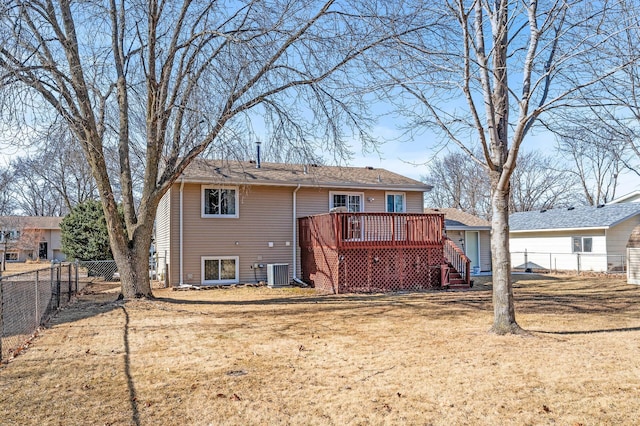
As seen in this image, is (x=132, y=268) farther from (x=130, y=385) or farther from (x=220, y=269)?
(x=130, y=385)

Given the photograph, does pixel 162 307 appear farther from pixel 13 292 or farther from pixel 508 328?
pixel 508 328

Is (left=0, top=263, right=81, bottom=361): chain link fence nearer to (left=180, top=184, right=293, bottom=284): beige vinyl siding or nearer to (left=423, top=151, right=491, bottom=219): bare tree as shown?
(left=180, top=184, right=293, bottom=284): beige vinyl siding

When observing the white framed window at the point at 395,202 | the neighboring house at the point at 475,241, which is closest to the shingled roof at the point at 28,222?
the white framed window at the point at 395,202

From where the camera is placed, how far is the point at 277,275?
15641 millimetres

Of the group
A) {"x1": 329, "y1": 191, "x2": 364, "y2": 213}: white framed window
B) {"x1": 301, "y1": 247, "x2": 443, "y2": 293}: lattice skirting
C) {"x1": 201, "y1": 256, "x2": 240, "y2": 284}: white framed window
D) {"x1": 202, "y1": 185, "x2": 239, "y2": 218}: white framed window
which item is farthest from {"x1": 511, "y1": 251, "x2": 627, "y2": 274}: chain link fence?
{"x1": 202, "y1": 185, "x2": 239, "y2": 218}: white framed window

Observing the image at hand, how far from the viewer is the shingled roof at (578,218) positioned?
890 inches

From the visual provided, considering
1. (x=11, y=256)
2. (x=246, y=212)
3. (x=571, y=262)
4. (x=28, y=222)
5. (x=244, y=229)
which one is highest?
(x=28, y=222)

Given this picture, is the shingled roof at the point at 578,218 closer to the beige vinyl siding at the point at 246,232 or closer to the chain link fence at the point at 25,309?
the beige vinyl siding at the point at 246,232

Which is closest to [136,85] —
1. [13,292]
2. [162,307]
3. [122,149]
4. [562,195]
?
[122,149]

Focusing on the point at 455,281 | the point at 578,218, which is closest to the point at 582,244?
the point at 578,218

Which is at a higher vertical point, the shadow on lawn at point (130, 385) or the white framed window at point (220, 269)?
the white framed window at point (220, 269)

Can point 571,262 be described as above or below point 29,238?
below

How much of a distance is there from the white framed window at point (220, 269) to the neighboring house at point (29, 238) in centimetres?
2612

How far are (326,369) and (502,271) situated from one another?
3371mm
